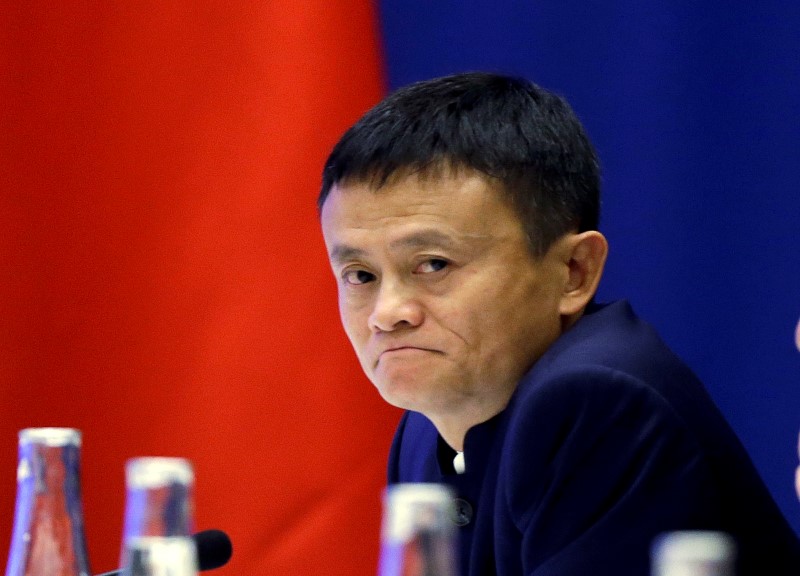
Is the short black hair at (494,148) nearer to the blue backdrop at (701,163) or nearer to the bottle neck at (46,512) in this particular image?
the bottle neck at (46,512)

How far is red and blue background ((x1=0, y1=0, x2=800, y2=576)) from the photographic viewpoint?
1919 mm

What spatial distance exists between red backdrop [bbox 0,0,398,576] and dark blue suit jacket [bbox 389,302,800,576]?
0.92 metres

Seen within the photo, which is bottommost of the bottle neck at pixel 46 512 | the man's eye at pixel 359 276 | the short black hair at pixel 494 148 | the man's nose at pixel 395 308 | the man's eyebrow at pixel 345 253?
the bottle neck at pixel 46 512

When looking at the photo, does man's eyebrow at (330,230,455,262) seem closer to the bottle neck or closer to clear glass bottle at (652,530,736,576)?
the bottle neck

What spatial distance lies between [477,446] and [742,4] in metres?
0.89

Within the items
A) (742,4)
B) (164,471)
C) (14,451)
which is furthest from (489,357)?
(14,451)

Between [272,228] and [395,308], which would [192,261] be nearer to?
[272,228]

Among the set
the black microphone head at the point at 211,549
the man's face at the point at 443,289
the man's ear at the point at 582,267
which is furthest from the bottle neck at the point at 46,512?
the man's ear at the point at 582,267

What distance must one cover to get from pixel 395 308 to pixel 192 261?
91cm

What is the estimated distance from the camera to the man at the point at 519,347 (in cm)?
107

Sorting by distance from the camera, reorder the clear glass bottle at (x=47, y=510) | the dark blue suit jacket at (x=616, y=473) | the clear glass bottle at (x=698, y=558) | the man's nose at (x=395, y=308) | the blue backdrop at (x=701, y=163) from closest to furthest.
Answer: the clear glass bottle at (x=698, y=558)
the clear glass bottle at (x=47, y=510)
the dark blue suit jacket at (x=616, y=473)
the man's nose at (x=395, y=308)
the blue backdrop at (x=701, y=163)

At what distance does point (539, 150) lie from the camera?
1288 millimetres

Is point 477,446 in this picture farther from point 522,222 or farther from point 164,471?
point 164,471

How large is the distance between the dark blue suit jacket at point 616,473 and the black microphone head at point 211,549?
24 cm
